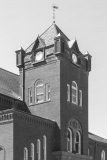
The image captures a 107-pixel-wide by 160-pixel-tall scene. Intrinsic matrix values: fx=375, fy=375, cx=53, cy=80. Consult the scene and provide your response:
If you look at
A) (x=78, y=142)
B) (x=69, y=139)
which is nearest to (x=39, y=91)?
(x=69, y=139)

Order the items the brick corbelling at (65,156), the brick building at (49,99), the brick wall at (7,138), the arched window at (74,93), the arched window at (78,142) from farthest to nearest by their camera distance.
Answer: the arched window at (74,93) → the arched window at (78,142) → the brick corbelling at (65,156) → the brick building at (49,99) → the brick wall at (7,138)

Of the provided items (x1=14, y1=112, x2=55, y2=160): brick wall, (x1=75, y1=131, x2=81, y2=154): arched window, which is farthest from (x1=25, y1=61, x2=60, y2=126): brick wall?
(x1=75, y1=131, x2=81, y2=154): arched window

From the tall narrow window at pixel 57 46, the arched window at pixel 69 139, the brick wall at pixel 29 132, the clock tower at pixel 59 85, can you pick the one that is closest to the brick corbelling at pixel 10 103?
the clock tower at pixel 59 85

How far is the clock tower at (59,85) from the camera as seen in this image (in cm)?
3281

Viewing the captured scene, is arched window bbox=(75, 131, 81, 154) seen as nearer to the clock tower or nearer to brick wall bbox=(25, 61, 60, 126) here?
the clock tower

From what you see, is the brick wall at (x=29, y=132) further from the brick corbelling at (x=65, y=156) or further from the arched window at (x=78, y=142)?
the arched window at (x=78, y=142)

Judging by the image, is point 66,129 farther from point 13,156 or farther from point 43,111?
point 13,156

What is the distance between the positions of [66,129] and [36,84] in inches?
205

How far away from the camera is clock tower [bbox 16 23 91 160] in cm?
3281

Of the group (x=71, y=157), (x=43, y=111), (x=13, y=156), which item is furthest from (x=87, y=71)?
(x=13, y=156)

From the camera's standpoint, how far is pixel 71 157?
105 feet

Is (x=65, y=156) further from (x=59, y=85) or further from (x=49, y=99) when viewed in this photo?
(x=59, y=85)

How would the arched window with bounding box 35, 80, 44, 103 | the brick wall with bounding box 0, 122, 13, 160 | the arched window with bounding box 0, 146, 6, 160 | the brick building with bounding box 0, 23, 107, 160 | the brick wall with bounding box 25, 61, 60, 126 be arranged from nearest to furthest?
the brick wall with bounding box 0, 122, 13, 160 → the arched window with bounding box 0, 146, 6, 160 → the brick building with bounding box 0, 23, 107, 160 → the brick wall with bounding box 25, 61, 60, 126 → the arched window with bounding box 35, 80, 44, 103

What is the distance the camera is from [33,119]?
98.2ft
